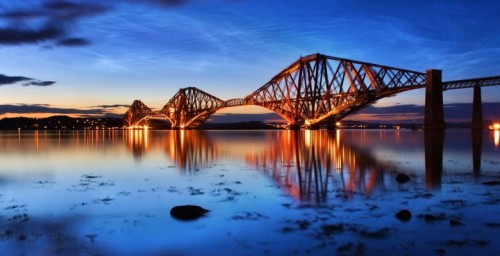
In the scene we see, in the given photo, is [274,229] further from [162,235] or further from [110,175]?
[110,175]

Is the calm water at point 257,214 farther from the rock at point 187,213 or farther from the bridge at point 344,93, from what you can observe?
the bridge at point 344,93

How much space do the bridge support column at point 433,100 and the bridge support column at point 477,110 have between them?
1445 cm

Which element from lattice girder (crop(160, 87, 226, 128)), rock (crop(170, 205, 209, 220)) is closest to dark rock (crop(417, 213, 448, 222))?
rock (crop(170, 205, 209, 220))

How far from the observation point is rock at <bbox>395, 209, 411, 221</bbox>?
9.73m

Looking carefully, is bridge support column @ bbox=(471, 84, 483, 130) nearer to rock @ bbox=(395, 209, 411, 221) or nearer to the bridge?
the bridge

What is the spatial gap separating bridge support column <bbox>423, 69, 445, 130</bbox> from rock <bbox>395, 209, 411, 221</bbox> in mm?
71514

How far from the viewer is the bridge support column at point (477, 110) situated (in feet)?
290

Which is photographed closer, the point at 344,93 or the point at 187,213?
the point at 187,213

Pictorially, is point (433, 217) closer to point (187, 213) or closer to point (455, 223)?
point (455, 223)

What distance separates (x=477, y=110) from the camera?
310 feet

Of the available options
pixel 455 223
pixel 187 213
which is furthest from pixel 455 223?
pixel 187 213

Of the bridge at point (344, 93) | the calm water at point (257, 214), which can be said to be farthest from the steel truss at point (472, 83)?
the calm water at point (257, 214)

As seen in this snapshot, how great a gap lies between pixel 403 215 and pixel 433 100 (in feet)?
235

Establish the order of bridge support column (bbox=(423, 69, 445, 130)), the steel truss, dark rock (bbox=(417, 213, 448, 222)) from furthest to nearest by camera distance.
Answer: the steel truss, bridge support column (bbox=(423, 69, 445, 130)), dark rock (bbox=(417, 213, 448, 222))
